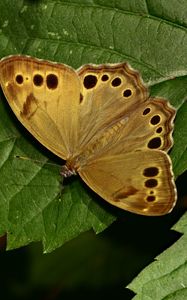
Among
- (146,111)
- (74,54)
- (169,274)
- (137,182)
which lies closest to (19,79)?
(74,54)

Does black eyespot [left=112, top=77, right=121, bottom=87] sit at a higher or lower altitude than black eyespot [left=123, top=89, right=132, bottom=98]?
higher

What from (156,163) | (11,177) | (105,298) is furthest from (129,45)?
(105,298)

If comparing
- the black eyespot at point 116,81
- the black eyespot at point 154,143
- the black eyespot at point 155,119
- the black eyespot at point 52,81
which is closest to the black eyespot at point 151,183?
the black eyespot at point 154,143

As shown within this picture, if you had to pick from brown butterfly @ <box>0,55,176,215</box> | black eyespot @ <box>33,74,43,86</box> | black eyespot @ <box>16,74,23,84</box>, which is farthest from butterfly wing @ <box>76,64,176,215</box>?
black eyespot @ <box>16,74,23,84</box>

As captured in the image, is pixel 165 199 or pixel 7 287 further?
pixel 7 287

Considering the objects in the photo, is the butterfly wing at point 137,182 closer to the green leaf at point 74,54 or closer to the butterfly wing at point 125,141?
the butterfly wing at point 125,141

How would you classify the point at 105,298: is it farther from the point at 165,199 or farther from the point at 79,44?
the point at 79,44

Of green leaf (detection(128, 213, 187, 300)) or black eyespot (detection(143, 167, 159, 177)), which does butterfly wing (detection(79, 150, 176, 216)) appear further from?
green leaf (detection(128, 213, 187, 300))
